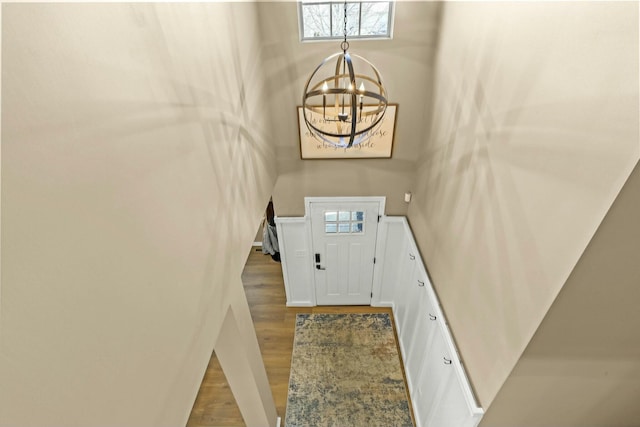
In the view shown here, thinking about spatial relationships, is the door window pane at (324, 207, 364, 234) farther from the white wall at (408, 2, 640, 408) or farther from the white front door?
the white wall at (408, 2, 640, 408)

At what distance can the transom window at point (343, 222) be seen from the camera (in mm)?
4180

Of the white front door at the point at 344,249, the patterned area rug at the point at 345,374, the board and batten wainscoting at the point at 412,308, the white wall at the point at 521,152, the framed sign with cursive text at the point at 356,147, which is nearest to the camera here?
the white wall at the point at 521,152

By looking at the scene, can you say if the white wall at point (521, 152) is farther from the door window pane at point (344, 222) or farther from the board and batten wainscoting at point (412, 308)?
the door window pane at point (344, 222)

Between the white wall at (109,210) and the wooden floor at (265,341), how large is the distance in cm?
257

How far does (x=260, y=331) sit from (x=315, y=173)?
8.35 ft

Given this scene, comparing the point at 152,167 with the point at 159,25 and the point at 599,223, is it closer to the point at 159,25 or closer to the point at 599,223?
the point at 159,25

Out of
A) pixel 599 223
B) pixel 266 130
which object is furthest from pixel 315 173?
pixel 599 223

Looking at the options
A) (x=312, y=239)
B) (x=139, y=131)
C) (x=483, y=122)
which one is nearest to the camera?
(x=139, y=131)

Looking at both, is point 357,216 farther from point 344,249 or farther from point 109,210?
point 109,210

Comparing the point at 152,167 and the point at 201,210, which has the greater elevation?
the point at 152,167

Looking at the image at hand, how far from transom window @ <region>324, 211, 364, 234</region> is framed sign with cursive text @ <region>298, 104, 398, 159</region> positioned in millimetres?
854

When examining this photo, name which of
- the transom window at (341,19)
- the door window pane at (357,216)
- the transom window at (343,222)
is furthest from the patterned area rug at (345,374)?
the transom window at (341,19)

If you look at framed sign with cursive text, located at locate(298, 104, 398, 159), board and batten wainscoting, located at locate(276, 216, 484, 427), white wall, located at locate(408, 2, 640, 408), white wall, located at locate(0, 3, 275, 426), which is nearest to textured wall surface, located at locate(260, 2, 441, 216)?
framed sign with cursive text, located at locate(298, 104, 398, 159)

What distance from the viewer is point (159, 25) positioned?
124 centimetres
